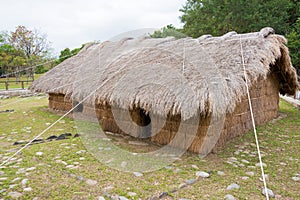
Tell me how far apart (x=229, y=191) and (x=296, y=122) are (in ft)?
15.8

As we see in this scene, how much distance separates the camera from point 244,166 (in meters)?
3.71

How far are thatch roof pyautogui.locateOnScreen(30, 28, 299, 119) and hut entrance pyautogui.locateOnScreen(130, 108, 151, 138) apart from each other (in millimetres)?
428

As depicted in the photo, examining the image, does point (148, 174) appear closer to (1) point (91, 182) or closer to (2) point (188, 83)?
(1) point (91, 182)

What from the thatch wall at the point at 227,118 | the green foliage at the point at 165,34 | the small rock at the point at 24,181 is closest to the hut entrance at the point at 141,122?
the thatch wall at the point at 227,118

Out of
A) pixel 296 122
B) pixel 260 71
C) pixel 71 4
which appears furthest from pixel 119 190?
pixel 71 4

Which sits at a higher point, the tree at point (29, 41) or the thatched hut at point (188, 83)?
the tree at point (29, 41)

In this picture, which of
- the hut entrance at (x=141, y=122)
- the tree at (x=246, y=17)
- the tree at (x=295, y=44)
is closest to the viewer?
the hut entrance at (x=141, y=122)

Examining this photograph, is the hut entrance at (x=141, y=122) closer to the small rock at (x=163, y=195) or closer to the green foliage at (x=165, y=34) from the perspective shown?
the small rock at (x=163, y=195)

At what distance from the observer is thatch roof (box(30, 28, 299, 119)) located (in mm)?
3917

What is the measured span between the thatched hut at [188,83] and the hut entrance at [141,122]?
0.02 m

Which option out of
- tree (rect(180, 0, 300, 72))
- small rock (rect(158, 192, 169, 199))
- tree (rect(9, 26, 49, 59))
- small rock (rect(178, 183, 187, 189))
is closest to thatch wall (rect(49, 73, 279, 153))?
small rock (rect(178, 183, 187, 189))

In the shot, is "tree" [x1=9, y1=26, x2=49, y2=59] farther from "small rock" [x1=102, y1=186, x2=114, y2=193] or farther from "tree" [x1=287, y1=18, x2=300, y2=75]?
"small rock" [x1=102, y1=186, x2=114, y2=193]

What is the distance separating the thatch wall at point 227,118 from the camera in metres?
4.42

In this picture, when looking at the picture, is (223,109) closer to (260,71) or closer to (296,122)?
(260,71)
